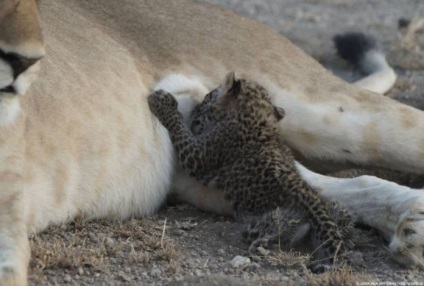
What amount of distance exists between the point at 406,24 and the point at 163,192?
411cm

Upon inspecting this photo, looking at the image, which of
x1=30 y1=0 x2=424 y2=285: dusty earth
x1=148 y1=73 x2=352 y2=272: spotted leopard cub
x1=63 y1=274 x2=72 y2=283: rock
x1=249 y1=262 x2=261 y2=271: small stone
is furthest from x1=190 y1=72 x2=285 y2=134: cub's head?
x1=63 y1=274 x2=72 y2=283: rock

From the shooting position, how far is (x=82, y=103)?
4574mm

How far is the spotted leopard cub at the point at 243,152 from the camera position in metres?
4.27

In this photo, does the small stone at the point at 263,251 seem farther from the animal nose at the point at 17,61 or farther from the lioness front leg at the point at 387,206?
the animal nose at the point at 17,61

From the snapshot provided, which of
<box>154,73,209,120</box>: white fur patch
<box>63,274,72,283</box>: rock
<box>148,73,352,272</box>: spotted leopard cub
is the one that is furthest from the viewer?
<box>154,73,209,120</box>: white fur patch

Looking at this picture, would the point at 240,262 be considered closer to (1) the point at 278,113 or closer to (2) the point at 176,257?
(2) the point at 176,257

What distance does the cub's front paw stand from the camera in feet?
15.8

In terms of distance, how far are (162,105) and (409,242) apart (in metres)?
1.36

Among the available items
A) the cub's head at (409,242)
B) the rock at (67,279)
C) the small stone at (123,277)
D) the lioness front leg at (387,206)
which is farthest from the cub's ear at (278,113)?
the rock at (67,279)

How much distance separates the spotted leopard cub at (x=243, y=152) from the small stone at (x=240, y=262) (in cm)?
26

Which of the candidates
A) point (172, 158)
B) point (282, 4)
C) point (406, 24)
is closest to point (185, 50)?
point (172, 158)

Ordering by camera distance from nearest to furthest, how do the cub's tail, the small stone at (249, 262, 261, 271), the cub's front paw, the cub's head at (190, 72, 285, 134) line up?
the small stone at (249, 262, 261, 271) < the cub's head at (190, 72, 285, 134) < the cub's front paw < the cub's tail

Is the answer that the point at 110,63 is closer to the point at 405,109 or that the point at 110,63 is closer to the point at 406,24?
the point at 405,109

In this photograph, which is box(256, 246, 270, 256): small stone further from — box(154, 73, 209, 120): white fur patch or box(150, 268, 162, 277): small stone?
box(154, 73, 209, 120): white fur patch
